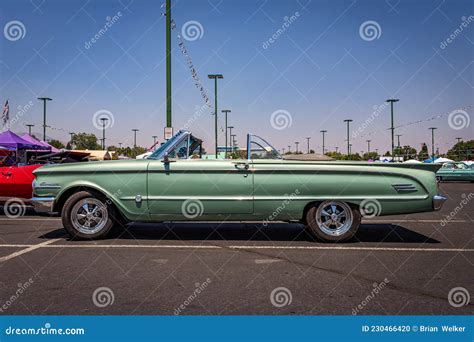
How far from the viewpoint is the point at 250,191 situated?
235 inches

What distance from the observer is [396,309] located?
3357 mm

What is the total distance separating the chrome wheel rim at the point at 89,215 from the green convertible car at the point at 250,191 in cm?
2

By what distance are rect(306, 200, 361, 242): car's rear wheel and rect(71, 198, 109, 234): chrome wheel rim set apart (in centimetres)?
302

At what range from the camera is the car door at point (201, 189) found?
5977mm

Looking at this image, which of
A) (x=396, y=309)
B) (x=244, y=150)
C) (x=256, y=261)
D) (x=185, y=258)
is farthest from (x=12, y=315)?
(x=244, y=150)

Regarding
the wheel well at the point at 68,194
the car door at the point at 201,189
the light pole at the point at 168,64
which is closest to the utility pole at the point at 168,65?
the light pole at the point at 168,64

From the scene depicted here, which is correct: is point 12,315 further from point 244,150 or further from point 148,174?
point 244,150

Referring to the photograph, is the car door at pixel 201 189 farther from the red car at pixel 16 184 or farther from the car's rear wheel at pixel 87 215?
the red car at pixel 16 184

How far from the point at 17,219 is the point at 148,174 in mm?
4379

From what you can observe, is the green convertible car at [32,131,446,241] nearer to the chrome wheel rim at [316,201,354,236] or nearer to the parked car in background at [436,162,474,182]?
the chrome wheel rim at [316,201,354,236]

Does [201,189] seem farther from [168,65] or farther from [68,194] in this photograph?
[168,65]

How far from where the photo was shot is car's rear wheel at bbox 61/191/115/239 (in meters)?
6.11

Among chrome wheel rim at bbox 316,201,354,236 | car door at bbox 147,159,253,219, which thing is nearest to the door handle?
car door at bbox 147,159,253,219

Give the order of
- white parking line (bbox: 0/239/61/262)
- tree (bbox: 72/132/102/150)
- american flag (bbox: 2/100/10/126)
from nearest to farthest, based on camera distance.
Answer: white parking line (bbox: 0/239/61/262), american flag (bbox: 2/100/10/126), tree (bbox: 72/132/102/150)
